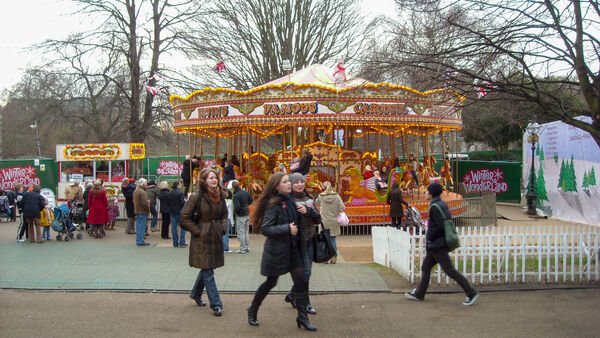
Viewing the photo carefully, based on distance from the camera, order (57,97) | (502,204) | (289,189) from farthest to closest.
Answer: (57,97)
(502,204)
(289,189)

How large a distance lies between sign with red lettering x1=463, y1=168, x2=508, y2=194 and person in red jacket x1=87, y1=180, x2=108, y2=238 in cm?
1669

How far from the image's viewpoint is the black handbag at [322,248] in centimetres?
604

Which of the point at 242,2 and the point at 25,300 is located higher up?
the point at 242,2

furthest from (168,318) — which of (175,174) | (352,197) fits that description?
(175,174)

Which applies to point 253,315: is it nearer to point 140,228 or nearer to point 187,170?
point 140,228

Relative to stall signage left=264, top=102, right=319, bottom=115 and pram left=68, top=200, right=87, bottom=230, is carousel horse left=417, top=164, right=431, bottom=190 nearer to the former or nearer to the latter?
stall signage left=264, top=102, right=319, bottom=115

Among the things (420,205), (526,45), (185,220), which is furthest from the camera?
(420,205)

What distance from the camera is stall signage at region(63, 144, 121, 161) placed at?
71.8ft

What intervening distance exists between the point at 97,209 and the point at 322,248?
9212 millimetres

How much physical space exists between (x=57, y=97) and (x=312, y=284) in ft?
73.6

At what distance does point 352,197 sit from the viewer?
15.4m

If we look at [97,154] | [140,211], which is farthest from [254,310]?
[97,154]


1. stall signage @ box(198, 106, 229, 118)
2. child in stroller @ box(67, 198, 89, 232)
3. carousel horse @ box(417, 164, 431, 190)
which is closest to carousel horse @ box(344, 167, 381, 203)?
carousel horse @ box(417, 164, 431, 190)

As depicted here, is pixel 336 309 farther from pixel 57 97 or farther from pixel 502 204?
pixel 57 97
